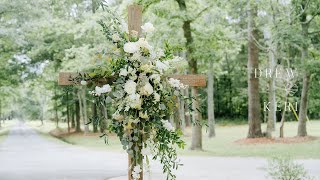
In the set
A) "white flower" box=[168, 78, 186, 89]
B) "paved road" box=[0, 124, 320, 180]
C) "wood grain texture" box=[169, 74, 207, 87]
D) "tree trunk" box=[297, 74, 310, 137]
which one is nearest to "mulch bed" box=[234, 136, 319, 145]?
"tree trunk" box=[297, 74, 310, 137]

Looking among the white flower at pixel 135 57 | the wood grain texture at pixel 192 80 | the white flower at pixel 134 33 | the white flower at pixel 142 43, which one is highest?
the white flower at pixel 134 33

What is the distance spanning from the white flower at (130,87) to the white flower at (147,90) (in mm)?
91

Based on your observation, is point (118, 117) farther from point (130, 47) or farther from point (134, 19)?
point (134, 19)

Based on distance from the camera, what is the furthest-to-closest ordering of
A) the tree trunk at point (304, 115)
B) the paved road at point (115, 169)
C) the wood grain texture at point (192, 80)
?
1. the tree trunk at point (304, 115)
2. the paved road at point (115, 169)
3. the wood grain texture at point (192, 80)

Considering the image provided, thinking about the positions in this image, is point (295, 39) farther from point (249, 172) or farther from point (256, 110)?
point (249, 172)

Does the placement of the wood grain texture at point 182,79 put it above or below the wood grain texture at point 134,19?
below

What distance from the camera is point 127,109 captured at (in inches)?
198

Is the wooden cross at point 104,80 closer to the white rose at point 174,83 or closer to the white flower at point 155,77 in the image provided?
the white rose at point 174,83

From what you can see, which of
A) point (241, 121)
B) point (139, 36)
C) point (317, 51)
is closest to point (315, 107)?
point (241, 121)

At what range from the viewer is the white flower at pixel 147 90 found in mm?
5059

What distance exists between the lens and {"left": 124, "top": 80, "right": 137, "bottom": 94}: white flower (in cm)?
502

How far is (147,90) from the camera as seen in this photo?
5059mm

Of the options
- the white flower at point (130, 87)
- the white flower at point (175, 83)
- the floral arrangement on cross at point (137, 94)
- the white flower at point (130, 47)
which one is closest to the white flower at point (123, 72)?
the floral arrangement on cross at point (137, 94)

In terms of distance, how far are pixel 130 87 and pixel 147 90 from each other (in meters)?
0.18
